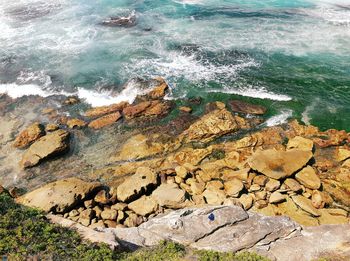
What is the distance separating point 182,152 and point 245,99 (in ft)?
26.7

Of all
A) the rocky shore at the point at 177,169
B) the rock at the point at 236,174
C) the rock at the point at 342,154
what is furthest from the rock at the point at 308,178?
the rock at the point at 236,174

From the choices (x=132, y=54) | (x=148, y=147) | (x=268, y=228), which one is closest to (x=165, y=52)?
(x=132, y=54)

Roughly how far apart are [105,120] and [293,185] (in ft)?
45.3

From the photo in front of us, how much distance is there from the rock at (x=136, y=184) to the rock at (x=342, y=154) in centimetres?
1158

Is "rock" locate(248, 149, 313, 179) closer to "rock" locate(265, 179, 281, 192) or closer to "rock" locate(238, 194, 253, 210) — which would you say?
"rock" locate(265, 179, 281, 192)

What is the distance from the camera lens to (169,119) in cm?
2550

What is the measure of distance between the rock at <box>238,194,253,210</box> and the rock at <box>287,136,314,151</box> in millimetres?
5365

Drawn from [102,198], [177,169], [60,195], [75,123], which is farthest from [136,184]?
[75,123]

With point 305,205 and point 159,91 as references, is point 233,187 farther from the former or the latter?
point 159,91

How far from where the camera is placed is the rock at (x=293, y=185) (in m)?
19.3

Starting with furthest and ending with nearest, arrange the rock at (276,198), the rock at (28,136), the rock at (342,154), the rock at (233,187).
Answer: the rock at (28,136), the rock at (342,154), the rock at (233,187), the rock at (276,198)

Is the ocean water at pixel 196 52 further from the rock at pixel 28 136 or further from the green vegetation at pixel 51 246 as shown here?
the green vegetation at pixel 51 246

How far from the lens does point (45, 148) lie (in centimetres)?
2280

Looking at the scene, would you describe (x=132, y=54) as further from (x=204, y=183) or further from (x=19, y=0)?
(x=19, y=0)
